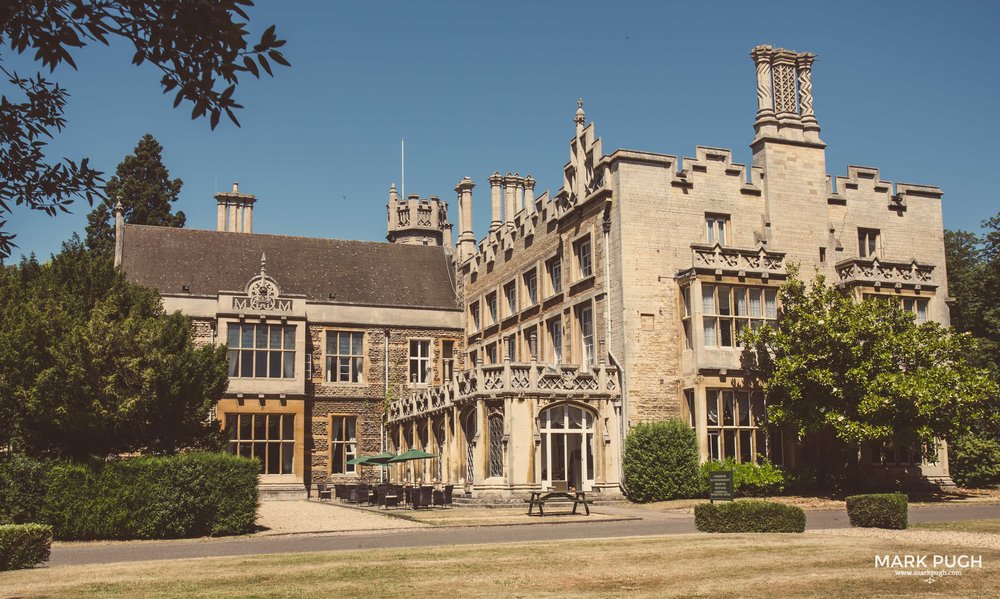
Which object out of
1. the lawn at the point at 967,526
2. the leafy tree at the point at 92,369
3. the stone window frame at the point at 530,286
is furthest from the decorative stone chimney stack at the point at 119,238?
the lawn at the point at 967,526

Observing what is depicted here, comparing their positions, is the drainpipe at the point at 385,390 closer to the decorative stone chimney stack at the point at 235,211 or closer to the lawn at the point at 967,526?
the decorative stone chimney stack at the point at 235,211

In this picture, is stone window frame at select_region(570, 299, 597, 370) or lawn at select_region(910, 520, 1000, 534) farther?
stone window frame at select_region(570, 299, 597, 370)

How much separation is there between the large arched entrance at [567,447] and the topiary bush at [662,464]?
67.8 inches

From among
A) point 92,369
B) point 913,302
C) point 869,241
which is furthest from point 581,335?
point 92,369

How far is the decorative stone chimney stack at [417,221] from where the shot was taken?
6525cm

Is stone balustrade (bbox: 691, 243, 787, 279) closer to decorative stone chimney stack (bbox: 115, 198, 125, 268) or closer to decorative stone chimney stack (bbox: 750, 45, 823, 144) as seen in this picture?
decorative stone chimney stack (bbox: 750, 45, 823, 144)

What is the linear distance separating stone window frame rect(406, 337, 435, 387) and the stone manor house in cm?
14

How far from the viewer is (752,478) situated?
28.6 metres

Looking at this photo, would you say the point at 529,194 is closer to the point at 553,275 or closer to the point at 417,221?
the point at 553,275

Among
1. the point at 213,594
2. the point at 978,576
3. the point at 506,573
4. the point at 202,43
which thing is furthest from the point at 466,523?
the point at 202,43

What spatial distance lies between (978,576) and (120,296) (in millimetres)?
22710

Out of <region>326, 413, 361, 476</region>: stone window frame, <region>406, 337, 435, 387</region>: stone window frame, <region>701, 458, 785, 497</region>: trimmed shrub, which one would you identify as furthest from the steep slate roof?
<region>701, 458, 785, 497</region>: trimmed shrub

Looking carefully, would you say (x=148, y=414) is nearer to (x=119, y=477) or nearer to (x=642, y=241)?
(x=119, y=477)

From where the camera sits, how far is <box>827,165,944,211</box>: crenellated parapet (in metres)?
34.3
